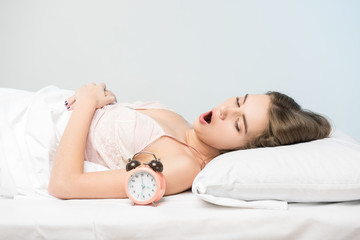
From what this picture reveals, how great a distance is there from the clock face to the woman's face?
49 centimetres

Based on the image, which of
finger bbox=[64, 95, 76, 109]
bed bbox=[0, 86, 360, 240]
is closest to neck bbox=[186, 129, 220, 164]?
bed bbox=[0, 86, 360, 240]

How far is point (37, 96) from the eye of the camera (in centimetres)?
201

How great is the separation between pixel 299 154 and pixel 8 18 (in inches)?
111

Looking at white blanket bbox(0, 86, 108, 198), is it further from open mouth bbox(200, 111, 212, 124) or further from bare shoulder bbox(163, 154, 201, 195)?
open mouth bbox(200, 111, 212, 124)

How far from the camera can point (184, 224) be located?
135 centimetres

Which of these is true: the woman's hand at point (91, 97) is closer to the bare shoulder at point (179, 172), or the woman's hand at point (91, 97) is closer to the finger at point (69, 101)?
the finger at point (69, 101)

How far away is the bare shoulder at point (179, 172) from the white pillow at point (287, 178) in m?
0.14

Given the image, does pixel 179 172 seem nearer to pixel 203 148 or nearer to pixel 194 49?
pixel 203 148

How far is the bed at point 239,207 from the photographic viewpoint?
1.35 meters

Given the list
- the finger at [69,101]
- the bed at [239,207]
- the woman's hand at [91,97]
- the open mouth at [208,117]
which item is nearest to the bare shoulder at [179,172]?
the bed at [239,207]

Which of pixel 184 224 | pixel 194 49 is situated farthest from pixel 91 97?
pixel 194 49

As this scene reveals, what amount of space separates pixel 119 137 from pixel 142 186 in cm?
39

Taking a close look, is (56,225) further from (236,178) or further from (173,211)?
(236,178)

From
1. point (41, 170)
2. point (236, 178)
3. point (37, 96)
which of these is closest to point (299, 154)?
point (236, 178)
